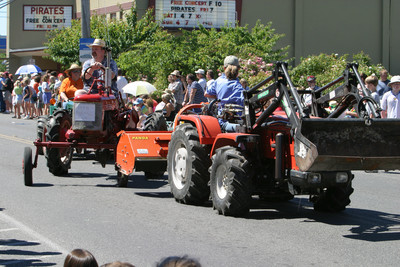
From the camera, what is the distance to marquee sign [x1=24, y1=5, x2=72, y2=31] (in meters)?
47.3

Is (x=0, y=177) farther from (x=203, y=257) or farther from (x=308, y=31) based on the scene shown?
(x=308, y=31)

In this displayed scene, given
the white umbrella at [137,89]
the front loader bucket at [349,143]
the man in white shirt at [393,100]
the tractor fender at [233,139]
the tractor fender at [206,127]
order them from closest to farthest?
the front loader bucket at [349,143]
the tractor fender at [233,139]
the tractor fender at [206,127]
the man in white shirt at [393,100]
the white umbrella at [137,89]

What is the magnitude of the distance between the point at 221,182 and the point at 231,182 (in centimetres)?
48

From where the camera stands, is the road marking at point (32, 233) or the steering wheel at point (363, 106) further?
the steering wheel at point (363, 106)

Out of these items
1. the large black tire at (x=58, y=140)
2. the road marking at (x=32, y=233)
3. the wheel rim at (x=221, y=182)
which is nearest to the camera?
the road marking at (x=32, y=233)

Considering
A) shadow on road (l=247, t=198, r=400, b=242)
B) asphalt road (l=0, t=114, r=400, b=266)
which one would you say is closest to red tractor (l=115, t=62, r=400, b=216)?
shadow on road (l=247, t=198, r=400, b=242)

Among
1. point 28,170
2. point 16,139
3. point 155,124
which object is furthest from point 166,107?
point 28,170

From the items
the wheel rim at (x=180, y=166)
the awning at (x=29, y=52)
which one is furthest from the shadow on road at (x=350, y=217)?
the awning at (x=29, y=52)

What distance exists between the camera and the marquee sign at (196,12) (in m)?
33.9

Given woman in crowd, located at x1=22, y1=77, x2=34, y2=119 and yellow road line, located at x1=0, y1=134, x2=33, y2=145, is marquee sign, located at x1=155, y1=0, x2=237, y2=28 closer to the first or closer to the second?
woman in crowd, located at x1=22, y1=77, x2=34, y2=119

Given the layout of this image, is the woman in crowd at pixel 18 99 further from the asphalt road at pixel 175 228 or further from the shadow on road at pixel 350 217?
the shadow on road at pixel 350 217

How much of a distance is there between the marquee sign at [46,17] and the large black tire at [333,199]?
38.7m

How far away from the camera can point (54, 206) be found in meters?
10.3

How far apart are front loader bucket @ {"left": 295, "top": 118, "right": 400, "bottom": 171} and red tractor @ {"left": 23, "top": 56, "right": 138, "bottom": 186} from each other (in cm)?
486
